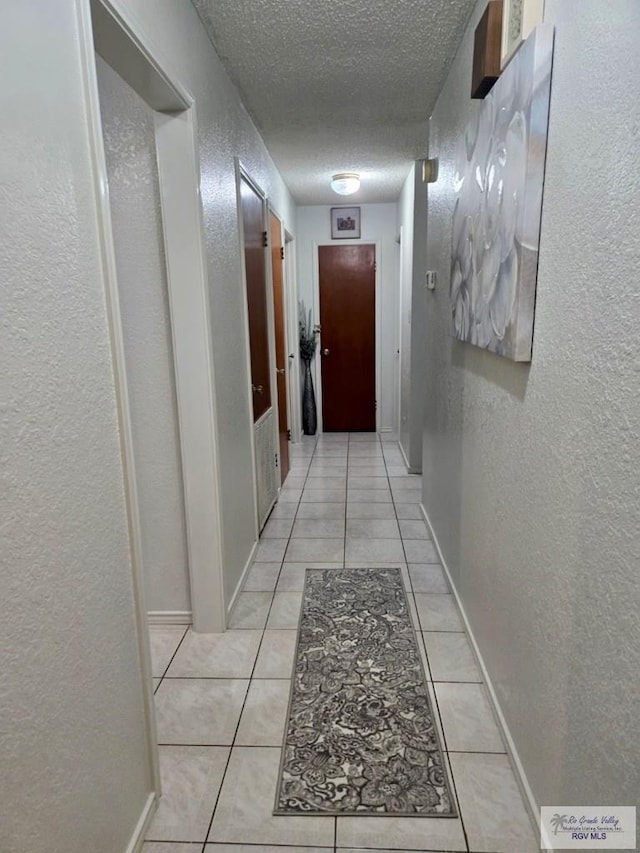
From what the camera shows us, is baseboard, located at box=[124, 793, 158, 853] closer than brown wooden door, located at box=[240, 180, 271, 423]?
Yes

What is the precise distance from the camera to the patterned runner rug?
58.6 inches

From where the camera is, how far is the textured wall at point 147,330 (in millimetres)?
1993

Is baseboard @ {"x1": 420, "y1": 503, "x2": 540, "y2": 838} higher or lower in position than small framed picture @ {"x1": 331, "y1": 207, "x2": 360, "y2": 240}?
lower

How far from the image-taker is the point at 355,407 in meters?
5.96

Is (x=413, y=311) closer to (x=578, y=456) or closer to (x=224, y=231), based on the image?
Answer: (x=224, y=231)

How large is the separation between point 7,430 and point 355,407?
5.19m

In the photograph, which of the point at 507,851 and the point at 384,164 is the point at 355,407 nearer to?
the point at 384,164

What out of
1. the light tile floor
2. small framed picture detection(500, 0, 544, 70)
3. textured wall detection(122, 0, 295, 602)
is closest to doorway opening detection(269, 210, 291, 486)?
textured wall detection(122, 0, 295, 602)

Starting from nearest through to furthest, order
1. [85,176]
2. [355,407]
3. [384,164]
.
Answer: [85,176]
[384,164]
[355,407]

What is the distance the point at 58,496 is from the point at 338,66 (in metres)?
2.32

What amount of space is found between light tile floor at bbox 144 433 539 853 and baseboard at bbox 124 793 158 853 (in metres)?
0.02

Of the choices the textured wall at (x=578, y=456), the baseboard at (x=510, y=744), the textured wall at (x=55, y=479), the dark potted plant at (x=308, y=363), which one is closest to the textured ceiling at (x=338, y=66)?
the textured wall at (x=578, y=456)

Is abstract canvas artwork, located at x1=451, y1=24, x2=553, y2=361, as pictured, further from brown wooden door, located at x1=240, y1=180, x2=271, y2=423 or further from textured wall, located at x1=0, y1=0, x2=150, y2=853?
brown wooden door, located at x1=240, y1=180, x2=271, y2=423

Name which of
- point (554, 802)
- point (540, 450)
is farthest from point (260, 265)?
point (554, 802)
